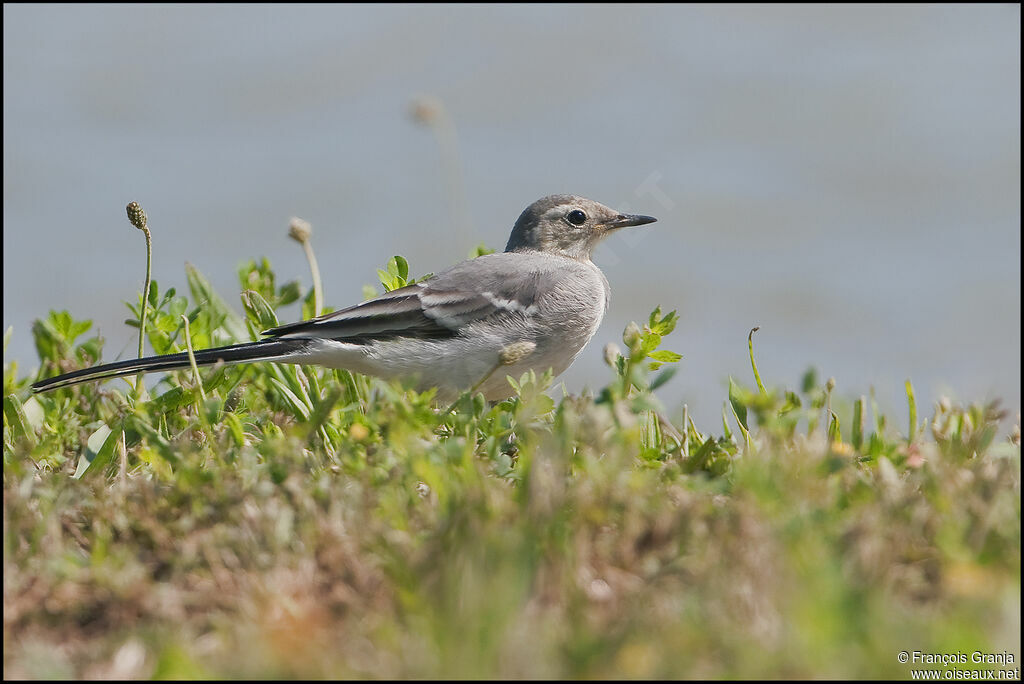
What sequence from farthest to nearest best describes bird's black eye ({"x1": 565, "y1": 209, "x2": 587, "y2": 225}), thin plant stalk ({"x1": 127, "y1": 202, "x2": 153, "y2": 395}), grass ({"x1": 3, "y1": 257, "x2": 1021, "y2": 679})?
bird's black eye ({"x1": 565, "y1": 209, "x2": 587, "y2": 225}) → thin plant stalk ({"x1": 127, "y1": 202, "x2": 153, "y2": 395}) → grass ({"x1": 3, "y1": 257, "x2": 1021, "y2": 679})

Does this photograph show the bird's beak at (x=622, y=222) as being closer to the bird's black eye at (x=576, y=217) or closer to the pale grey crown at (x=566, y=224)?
the pale grey crown at (x=566, y=224)

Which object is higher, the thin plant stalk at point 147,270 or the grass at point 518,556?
the thin plant stalk at point 147,270

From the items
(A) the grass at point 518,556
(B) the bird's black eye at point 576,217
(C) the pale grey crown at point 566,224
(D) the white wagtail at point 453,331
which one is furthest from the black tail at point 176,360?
(B) the bird's black eye at point 576,217

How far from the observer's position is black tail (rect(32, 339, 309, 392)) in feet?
17.7

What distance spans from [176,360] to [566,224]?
10.4ft

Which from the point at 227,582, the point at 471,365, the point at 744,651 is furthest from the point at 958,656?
the point at 471,365

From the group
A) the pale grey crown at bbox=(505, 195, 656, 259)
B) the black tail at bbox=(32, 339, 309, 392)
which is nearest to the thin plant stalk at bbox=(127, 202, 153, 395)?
the black tail at bbox=(32, 339, 309, 392)

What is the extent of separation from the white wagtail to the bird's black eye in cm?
89

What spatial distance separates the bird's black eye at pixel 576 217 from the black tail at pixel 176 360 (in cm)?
261

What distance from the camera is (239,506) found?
356 cm

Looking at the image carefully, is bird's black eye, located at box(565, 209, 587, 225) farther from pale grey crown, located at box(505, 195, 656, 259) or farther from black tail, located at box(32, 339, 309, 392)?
black tail, located at box(32, 339, 309, 392)

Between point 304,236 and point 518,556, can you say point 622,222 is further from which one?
point 518,556

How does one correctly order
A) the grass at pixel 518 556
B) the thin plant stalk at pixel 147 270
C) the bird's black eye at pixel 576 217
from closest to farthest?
the grass at pixel 518 556, the thin plant stalk at pixel 147 270, the bird's black eye at pixel 576 217

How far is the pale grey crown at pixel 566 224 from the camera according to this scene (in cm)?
767
